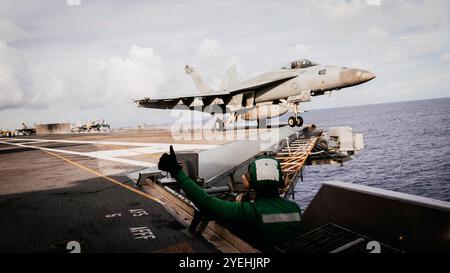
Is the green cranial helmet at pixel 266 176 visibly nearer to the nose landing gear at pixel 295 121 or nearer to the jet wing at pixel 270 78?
the nose landing gear at pixel 295 121

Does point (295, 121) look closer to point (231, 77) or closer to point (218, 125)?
point (218, 125)

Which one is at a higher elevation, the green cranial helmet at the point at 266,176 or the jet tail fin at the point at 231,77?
the jet tail fin at the point at 231,77

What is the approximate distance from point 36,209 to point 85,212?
1.40m

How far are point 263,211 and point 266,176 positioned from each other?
42cm

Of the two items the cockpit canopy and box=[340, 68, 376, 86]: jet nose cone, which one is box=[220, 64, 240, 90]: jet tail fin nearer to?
the cockpit canopy

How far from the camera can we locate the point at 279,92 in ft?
78.4

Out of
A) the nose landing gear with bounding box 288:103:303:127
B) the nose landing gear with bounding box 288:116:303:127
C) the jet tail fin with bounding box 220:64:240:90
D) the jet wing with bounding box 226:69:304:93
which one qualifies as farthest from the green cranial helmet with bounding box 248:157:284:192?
the jet tail fin with bounding box 220:64:240:90

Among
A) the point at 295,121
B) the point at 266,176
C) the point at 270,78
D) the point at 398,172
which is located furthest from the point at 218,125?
the point at 266,176

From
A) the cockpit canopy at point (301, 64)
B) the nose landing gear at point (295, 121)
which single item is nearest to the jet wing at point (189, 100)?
the cockpit canopy at point (301, 64)

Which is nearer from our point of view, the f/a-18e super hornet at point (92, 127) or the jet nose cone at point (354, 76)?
the jet nose cone at point (354, 76)

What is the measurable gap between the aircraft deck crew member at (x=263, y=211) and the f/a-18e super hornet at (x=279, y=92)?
59.9 feet

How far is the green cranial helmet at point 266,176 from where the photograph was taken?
366 cm

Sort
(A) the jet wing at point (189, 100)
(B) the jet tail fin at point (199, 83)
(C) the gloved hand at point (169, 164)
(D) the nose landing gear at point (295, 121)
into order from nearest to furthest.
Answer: (C) the gloved hand at point (169, 164) → (D) the nose landing gear at point (295, 121) → (A) the jet wing at point (189, 100) → (B) the jet tail fin at point (199, 83)

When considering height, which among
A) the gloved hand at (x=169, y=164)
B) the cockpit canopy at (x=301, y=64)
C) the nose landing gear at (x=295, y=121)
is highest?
the cockpit canopy at (x=301, y=64)
